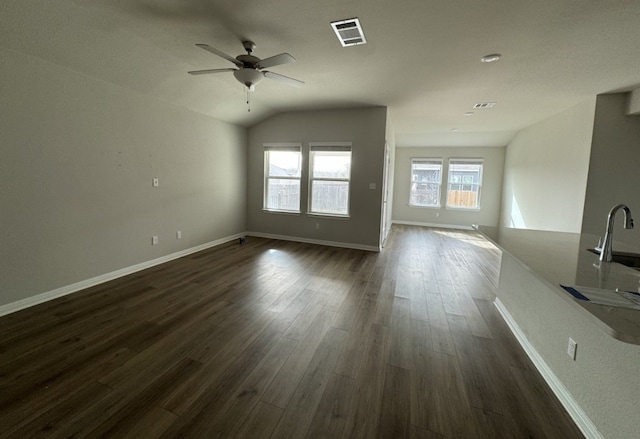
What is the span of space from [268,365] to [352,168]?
13.5 ft

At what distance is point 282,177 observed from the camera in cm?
608

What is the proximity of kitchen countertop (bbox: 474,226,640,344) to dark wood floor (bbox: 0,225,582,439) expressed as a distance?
36.2 inches

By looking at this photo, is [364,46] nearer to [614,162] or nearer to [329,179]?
[329,179]

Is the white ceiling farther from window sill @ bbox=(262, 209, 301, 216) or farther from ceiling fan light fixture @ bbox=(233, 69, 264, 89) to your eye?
window sill @ bbox=(262, 209, 301, 216)

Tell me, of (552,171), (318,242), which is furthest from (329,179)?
(552,171)

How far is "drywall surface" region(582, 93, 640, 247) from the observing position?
3.76 metres

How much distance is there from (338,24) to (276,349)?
287 centimetres

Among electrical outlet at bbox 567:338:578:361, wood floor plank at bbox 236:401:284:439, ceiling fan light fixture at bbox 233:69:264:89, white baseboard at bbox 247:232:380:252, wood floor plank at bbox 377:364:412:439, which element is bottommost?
wood floor plank at bbox 236:401:284:439

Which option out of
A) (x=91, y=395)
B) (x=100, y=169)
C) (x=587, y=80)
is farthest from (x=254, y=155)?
(x=587, y=80)

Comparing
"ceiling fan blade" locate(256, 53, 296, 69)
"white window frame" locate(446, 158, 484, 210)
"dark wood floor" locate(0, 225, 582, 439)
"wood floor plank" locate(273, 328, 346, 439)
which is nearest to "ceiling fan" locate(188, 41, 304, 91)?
"ceiling fan blade" locate(256, 53, 296, 69)

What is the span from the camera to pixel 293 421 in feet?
5.06

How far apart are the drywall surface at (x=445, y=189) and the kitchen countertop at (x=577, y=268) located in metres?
6.09

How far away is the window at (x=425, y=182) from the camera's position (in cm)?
845

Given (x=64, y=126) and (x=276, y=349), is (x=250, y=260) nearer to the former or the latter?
(x=276, y=349)
